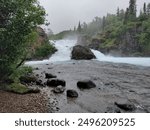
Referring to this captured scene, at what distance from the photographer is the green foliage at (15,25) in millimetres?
15148

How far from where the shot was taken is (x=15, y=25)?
50.1 ft

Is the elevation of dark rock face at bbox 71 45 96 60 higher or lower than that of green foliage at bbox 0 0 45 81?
lower

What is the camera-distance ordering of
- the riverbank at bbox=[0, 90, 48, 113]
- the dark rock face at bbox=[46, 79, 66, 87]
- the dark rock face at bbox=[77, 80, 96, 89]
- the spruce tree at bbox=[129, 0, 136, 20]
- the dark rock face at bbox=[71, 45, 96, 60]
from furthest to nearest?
1. the spruce tree at bbox=[129, 0, 136, 20]
2. the dark rock face at bbox=[71, 45, 96, 60]
3. the dark rock face at bbox=[46, 79, 66, 87]
4. the dark rock face at bbox=[77, 80, 96, 89]
5. the riverbank at bbox=[0, 90, 48, 113]

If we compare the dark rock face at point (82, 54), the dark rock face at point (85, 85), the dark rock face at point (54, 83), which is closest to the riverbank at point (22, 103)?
the dark rock face at point (54, 83)

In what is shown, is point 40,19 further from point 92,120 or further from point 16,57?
point 92,120

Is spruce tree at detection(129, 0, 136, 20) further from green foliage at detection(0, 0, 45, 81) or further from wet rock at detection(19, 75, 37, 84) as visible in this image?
green foliage at detection(0, 0, 45, 81)

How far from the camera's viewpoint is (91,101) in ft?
58.0

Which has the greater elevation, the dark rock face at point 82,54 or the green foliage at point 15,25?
the green foliage at point 15,25

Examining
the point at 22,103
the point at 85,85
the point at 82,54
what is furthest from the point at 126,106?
the point at 82,54

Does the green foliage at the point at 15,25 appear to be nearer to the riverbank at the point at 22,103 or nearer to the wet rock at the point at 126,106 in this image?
the riverbank at the point at 22,103

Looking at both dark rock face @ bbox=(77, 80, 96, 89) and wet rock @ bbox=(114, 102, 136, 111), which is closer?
wet rock @ bbox=(114, 102, 136, 111)

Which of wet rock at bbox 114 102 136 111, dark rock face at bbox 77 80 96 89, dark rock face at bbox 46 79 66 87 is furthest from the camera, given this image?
dark rock face at bbox 46 79 66 87

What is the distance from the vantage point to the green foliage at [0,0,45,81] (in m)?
15.1

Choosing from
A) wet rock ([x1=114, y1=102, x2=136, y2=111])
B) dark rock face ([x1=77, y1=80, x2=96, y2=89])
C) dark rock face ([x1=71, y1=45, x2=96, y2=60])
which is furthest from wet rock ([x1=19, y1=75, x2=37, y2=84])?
dark rock face ([x1=71, y1=45, x2=96, y2=60])
